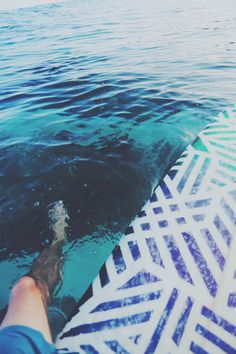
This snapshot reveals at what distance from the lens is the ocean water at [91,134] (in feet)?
6.89

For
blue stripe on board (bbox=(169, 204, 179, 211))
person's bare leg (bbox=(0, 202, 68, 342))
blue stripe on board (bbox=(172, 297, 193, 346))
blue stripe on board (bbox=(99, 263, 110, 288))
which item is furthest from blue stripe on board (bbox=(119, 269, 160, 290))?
blue stripe on board (bbox=(169, 204, 179, 211))

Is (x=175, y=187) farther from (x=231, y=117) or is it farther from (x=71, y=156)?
(x=231, y=117)

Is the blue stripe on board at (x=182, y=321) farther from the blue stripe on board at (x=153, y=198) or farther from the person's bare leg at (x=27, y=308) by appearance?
the blue stripe on board at (x=153, y=198)

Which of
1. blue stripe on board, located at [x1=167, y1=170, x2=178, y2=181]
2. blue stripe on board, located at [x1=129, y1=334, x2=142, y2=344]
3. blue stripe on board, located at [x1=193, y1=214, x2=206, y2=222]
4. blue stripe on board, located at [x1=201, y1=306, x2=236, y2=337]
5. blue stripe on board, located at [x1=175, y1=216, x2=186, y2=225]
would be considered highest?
blue stripe on board, located at [x1=167, y1=170, x2=178, y2=181]

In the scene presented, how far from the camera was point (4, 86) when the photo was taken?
17.2 ft

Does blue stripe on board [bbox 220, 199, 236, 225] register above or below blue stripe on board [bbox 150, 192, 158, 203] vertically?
above

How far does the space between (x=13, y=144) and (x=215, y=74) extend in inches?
144

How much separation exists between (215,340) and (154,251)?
62 centimetres

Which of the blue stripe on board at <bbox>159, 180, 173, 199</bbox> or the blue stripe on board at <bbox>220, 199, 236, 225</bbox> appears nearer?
the blue stripe on board at <bbox>220, 199, 236, 225</bbox>

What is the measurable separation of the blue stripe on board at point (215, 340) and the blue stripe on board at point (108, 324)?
0.28m

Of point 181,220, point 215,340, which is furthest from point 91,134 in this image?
point 215,340

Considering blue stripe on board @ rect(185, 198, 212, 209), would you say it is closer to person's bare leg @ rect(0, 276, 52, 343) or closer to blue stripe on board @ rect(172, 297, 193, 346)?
blue stripe on board @ rect(172, 297, 193, 346)

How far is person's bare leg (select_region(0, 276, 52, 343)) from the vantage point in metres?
1.41

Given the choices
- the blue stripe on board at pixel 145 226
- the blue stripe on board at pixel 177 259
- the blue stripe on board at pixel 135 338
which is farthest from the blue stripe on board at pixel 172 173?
the blue stripe on board at pixel 135 338
